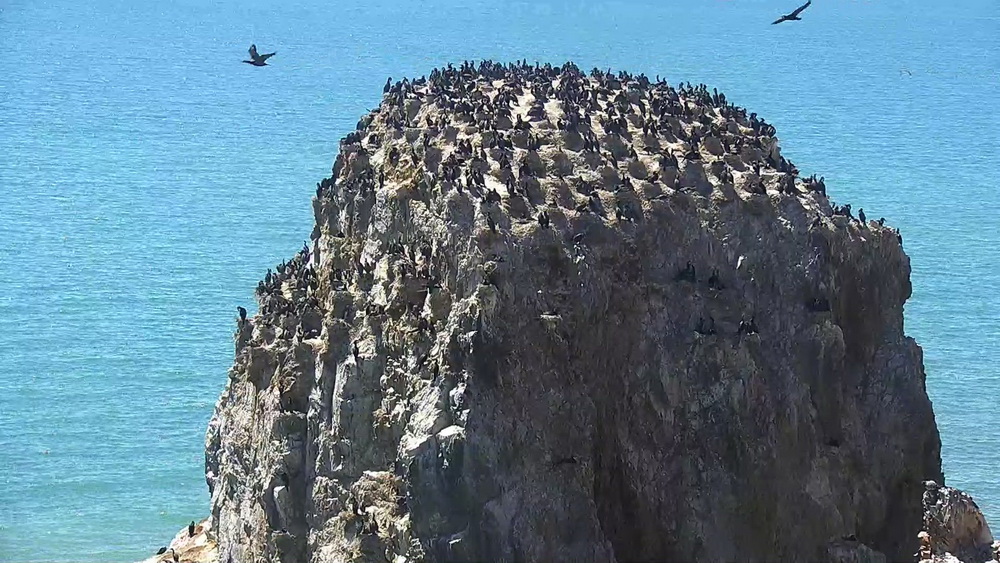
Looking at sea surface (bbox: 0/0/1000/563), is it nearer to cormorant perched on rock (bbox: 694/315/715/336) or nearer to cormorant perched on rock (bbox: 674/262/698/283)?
cormorant perched on rock (bbox: 674/262/698/283)

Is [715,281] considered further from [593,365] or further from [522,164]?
[522,164]

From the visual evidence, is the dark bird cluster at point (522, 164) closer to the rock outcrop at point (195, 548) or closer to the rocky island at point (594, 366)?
the rocky island at point (594, 366)

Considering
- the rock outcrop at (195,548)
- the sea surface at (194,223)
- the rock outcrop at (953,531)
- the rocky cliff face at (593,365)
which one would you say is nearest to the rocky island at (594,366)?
the rocky cliff face at (593,365)

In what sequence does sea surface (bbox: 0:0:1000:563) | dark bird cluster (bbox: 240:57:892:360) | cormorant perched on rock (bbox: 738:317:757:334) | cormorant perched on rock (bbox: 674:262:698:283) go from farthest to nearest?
sea surface (bbox: 0:0:1000:563)
dark bird cluster (bbox: 240:57:892:360)
cormorant perched on rock (bbox: 674:262:698:283)
cormorant perched on rock (bbox: 738:317:757:334)

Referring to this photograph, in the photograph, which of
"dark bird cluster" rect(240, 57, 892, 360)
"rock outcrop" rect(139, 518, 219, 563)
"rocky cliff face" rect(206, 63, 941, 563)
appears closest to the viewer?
"rocky cliff face" rect(206, 63, 941, 563)

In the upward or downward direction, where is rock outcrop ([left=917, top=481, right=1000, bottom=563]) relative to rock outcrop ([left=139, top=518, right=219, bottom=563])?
downward

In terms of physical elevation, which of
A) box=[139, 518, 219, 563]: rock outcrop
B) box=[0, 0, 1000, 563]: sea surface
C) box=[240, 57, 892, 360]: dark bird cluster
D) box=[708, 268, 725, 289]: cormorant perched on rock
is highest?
box=[0, 0, 1000, 563]: sea surface

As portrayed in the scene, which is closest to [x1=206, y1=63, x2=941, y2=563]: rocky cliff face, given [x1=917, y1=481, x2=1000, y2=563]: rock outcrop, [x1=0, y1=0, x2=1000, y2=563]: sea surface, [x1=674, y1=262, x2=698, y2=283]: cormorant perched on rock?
[x1=674, y1=262, x2=698, y2=283]: cormorant perched on rock
